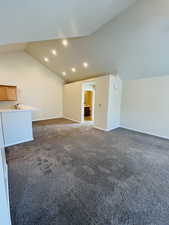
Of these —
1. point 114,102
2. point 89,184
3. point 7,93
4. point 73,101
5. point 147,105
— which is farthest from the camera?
point 73,101

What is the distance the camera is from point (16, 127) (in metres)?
3.10

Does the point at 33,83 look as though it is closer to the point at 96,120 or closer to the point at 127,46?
the point at 96,120

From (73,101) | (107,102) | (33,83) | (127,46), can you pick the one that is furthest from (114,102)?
(33,83)

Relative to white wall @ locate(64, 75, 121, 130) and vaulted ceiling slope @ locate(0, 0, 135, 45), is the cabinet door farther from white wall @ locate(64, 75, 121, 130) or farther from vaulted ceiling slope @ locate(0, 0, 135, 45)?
white wall @ locate(64, 75, 121, 130)

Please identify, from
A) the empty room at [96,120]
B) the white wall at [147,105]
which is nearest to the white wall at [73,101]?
the empty room at [96,120]

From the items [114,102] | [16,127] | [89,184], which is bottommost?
[89,184]

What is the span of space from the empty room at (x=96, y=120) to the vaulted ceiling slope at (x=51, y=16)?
0.02m

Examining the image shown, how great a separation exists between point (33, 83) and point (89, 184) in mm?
5619

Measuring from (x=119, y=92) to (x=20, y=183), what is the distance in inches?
172

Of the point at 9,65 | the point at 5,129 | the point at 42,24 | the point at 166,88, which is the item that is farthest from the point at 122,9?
the point at 9,65

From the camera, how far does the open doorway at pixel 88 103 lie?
5793 millimetres

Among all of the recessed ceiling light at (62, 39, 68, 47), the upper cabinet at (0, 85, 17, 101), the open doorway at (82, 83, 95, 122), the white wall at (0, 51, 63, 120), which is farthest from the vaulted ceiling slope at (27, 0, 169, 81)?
the upper cabinet at (0, 85, 17, 101)

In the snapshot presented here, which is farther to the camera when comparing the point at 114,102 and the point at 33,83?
the point at 33,83

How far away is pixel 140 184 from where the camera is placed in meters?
1.74
